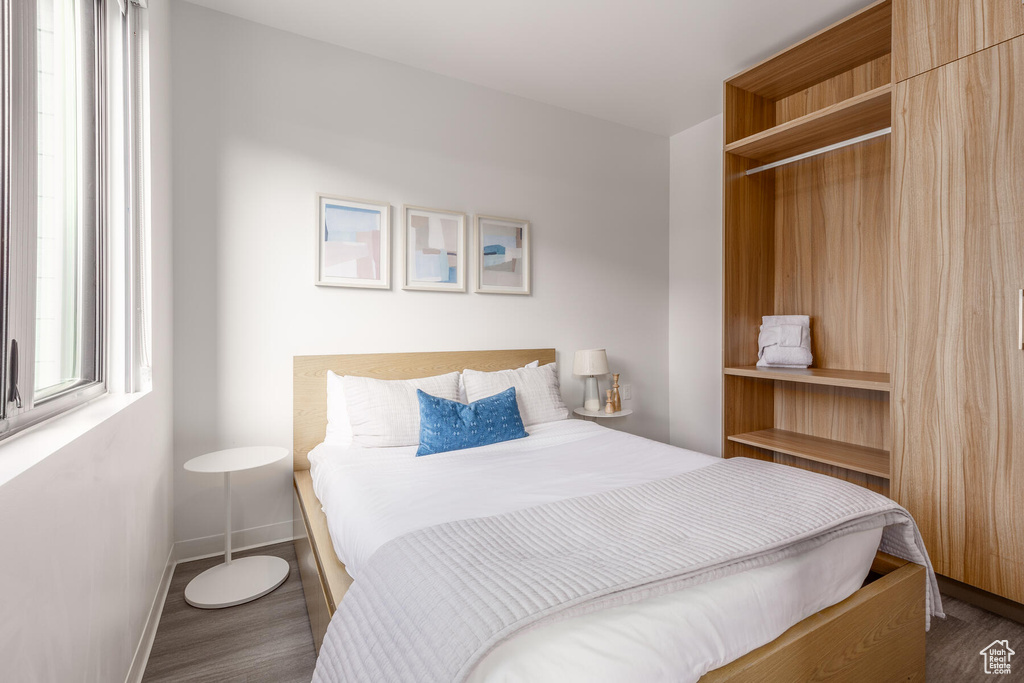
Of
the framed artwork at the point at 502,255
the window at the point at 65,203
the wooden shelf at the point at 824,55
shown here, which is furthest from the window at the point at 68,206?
the wooden shelf at the point at 824,55

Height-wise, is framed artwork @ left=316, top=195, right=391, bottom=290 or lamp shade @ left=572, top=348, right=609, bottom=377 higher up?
framed artwork @ left=316, top=195, right=391, bottom=290

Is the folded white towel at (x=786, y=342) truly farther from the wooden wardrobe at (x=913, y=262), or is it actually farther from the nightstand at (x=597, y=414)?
the nightstand at (x=597, y=414)

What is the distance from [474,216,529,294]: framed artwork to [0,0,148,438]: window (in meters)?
1.78

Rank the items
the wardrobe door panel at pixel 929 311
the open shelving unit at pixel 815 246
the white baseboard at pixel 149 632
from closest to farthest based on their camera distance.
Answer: the white baseboard at pixel 149 632 < the wardrobe door panel at pixel 929 311 < the open shelving unit at pixel 815 246

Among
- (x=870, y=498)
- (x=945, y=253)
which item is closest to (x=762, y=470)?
(x=870, y=498)

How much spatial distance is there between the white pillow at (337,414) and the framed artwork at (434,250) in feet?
2.30

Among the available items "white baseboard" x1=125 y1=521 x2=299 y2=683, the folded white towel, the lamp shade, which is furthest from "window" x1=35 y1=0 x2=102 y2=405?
the folded white towel

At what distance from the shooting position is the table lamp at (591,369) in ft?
10.9

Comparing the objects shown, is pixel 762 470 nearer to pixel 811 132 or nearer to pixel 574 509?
pixel 574 509

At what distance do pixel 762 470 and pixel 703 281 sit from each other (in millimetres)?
2238

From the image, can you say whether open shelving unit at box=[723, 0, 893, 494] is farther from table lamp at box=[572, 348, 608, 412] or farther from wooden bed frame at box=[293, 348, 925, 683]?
wooden bed frame at box=[293, 348, 925, 683]

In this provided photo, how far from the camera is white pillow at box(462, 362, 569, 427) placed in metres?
2.75

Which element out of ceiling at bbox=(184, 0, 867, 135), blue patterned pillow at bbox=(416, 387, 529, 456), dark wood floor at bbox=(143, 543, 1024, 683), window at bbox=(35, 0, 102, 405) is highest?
ceiling at bbox=(184, 0, 867, 135)

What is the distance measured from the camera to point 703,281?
3719mm
